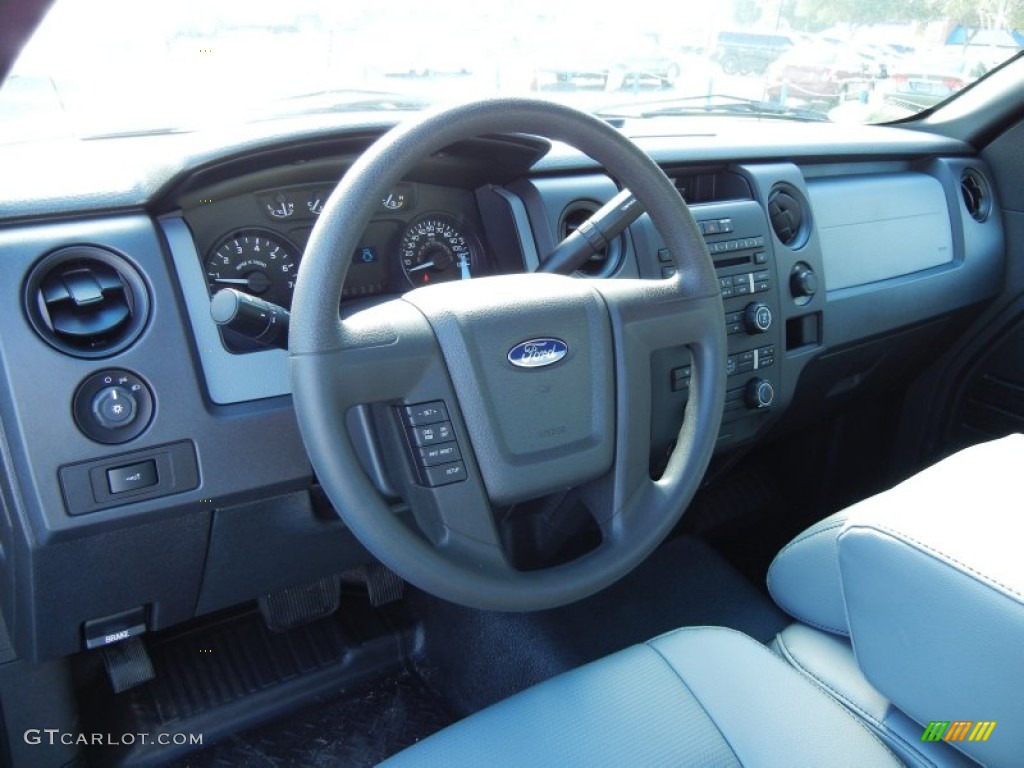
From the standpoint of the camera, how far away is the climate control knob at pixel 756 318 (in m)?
1.65

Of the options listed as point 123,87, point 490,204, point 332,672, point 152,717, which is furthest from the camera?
point 332,672

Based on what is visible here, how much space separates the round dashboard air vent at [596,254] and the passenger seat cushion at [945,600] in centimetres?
59

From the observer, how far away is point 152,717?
1.64 m

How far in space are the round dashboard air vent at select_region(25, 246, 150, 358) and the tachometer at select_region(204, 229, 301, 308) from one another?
116mm

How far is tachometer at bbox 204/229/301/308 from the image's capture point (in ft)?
4.12

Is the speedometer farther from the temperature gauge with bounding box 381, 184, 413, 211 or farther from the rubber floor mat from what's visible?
the rubber floor mat

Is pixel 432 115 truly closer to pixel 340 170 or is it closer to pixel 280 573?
pixel 340 170

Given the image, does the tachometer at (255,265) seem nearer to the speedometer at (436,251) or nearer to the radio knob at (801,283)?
the speedometer at (436,251)

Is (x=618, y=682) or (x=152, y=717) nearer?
(x=618, y=682)

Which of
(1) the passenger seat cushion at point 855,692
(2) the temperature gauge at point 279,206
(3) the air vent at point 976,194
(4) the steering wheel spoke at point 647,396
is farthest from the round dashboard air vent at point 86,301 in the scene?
(3) the air vent at point 976,194

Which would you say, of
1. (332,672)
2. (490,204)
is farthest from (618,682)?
(332,672)

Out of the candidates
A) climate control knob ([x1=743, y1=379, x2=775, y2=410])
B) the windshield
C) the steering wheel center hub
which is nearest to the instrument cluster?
the windshield

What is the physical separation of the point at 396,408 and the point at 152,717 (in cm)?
105

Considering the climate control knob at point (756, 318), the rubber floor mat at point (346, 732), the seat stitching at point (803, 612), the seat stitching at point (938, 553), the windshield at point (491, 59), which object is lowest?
the rubber floor mat at point (346, 732)
